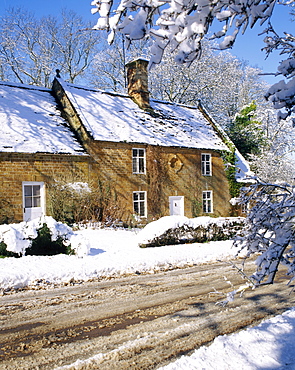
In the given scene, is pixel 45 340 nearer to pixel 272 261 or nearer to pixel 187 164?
pixel 272 261

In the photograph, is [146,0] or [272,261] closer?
[146,0]

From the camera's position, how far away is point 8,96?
1992 centimetres

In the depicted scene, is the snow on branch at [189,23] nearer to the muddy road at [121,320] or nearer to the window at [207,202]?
the muddy road at [121,320]

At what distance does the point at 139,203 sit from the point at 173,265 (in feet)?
35.3

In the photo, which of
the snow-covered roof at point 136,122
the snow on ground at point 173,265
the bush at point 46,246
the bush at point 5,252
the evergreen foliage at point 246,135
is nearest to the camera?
the snow on ground at point 173,265

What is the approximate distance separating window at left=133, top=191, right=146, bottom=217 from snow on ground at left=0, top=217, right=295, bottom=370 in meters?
5.84

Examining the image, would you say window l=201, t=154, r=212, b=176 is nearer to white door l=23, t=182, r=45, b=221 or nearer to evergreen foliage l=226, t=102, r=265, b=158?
evergreen foliage l=226, t=102, r=265, b=158

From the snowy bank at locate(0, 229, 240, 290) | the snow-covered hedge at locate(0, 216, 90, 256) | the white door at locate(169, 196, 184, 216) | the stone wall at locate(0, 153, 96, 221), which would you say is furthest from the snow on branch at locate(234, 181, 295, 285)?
the white door at locate(169, 196, 184, 216)

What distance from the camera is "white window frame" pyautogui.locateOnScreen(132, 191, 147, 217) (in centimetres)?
2058

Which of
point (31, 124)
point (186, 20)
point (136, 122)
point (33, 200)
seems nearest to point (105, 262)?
point (186, 20)

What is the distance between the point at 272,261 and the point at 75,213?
A: 598 inches

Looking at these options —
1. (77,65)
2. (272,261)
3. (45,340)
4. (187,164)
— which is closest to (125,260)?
(45,340)

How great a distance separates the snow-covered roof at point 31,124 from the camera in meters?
17.2

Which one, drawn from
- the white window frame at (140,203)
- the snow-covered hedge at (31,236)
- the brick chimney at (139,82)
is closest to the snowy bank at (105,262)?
the snow-covered hedge at (31,236)
